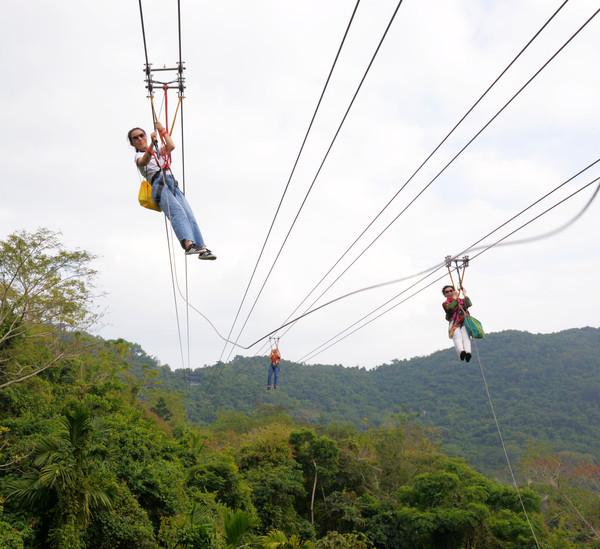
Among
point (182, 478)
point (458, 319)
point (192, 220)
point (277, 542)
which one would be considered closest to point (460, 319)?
point (458, 319)

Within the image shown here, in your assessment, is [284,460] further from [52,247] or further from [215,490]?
[52,247]

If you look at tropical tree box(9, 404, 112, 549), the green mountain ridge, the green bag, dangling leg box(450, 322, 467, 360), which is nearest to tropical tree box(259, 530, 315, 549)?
tropical tree box(9, 404, 112, 549)

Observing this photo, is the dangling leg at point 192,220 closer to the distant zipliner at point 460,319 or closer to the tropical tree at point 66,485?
the distant zipliner at point 460,319

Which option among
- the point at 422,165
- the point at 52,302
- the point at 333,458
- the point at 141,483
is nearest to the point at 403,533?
the point at 333,458

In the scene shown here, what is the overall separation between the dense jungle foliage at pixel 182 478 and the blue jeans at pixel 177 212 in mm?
7345

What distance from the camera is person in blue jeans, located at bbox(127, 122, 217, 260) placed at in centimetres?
550

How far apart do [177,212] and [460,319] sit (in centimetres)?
347

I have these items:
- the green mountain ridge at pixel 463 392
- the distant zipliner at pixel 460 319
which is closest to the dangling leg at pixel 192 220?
the distant zipliner at pixel 460 319

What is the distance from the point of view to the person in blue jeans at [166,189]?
18.0ft

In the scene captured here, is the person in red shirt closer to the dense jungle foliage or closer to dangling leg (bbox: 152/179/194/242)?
dangling leg (bbox: 152/179/194/242)

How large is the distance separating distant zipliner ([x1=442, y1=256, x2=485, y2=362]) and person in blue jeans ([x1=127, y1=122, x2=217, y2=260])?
2938mm

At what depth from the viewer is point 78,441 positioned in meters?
12.4

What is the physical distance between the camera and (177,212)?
5.56 meters

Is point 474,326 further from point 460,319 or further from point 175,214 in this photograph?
point 175,214
